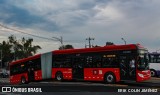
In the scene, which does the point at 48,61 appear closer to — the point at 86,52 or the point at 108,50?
the point at 86,52

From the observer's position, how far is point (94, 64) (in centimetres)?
3084

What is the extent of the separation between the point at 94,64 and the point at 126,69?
11.0 feet

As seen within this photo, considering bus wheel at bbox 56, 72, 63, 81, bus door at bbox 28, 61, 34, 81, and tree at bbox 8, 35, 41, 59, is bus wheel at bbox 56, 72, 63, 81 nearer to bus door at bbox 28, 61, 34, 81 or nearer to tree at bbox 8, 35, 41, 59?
bus door at bbox 28, 61, 34, 81

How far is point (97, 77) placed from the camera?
30.8 m

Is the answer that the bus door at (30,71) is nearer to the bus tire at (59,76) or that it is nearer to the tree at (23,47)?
the bus tire at (59,76)

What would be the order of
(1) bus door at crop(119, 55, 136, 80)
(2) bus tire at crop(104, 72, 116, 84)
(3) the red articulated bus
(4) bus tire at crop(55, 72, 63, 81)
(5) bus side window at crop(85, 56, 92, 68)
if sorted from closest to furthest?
(1) bus door at crop(119, 55, 136, 80) → (3) the red articulated bus → (2) bus tire at crop(104, 72, 116, 84) → (5) bus side window at crop(85, 56, 92, 68) → (4) bus tire at crop(55, 72, 63, 81)

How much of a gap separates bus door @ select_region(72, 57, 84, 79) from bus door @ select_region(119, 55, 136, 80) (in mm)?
4273

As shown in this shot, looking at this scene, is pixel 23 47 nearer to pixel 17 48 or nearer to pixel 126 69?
pixel 17 48

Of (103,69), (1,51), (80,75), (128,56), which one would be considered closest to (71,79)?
(80,75)

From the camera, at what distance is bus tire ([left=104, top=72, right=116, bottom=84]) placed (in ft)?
96.8

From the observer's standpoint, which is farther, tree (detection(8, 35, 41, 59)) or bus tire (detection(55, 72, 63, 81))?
tree (detection(8, 35, 41, 59))

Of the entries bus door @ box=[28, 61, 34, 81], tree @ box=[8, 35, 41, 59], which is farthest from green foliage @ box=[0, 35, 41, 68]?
bus door @ box=[28, 61, 34, 81]

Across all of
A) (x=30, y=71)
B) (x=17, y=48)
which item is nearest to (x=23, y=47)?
(x=17, y=48)

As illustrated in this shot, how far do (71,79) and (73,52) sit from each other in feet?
8.95
